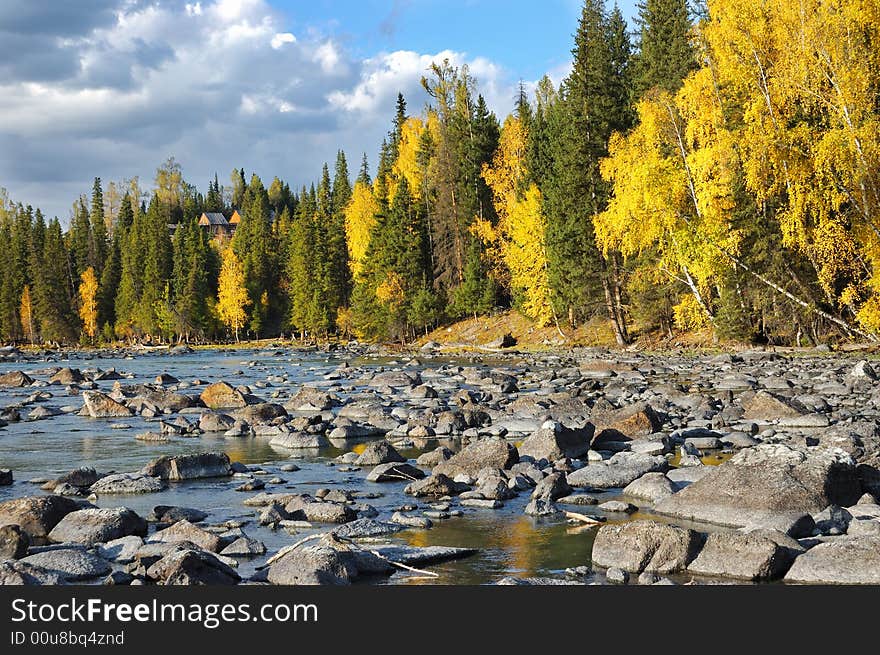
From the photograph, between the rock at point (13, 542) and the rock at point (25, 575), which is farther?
the rock at point (13, 542)

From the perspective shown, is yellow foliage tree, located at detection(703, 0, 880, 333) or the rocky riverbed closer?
the rocky riverbed

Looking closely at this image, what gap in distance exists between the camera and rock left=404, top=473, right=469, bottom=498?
11172mm

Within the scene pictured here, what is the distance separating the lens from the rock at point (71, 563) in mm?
7617

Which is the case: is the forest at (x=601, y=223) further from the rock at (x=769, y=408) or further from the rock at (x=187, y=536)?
the rock at (x=187, y=536)

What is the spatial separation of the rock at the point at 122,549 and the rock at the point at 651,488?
5.99 m

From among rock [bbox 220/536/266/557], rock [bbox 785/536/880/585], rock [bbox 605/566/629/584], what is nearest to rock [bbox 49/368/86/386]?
rock [bbox 220/536/266/557]

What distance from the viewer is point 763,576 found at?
7.23 m

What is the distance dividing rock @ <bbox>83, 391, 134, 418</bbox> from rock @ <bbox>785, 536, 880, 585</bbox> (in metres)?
18.5

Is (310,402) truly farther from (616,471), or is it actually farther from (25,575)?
(25,575)

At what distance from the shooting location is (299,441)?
52.2ft

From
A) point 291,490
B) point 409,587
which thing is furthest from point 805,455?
point 291,490

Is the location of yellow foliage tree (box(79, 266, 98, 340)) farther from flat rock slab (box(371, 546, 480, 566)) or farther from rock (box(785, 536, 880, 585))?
rock (box(785, 536, 880, 585))

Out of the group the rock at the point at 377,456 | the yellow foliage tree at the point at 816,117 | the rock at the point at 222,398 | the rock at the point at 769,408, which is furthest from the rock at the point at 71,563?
the yellow foliage tree at the point at 816,117

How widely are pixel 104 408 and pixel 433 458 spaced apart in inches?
478
